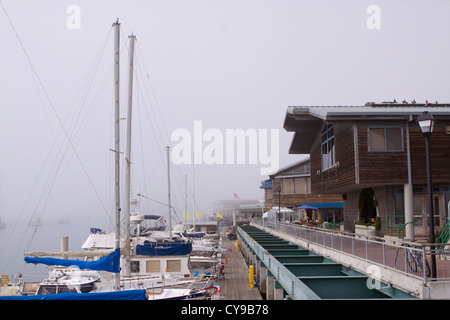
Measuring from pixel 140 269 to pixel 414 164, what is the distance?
16.9 metres

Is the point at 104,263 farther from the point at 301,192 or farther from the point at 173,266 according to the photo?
the point at 301,192

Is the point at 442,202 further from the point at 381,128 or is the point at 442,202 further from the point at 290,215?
the point at 290,215

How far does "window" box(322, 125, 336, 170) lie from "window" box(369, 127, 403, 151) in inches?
184

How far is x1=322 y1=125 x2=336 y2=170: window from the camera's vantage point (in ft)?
89.2

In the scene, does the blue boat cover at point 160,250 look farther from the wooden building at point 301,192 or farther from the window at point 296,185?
the window at point 296,185

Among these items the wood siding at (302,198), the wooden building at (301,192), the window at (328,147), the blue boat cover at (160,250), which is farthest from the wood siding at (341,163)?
the wooden building at (301,192)

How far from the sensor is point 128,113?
76.6 ft

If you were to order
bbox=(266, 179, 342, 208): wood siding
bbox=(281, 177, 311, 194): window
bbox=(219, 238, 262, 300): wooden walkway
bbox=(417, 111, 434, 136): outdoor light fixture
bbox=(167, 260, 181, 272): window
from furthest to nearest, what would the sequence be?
bbox=(281, 177, 311, 194): window, bbox=(266, 179, 342, 208): wood siding, bbox=(167, 260, 181, 272): window, bbox=(219, 238, 262, 300): wooden walkway, bbox=(417, 111, 434, 136): outdoor light fixture

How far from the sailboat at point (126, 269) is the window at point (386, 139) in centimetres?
1119

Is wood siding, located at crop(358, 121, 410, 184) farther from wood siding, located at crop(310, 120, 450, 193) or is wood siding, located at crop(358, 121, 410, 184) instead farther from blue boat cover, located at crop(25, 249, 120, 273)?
blue boat cover, located at crop(25, 249, 120, 273)

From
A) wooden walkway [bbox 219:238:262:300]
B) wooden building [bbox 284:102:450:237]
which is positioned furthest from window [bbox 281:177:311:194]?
wooden building [bbox 284:102:450:237]

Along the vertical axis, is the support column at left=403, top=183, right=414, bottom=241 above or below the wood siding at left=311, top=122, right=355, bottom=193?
below
